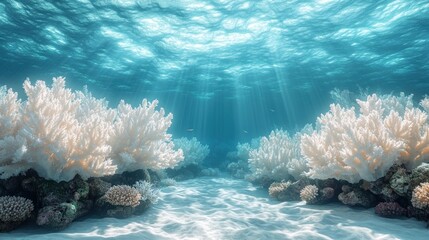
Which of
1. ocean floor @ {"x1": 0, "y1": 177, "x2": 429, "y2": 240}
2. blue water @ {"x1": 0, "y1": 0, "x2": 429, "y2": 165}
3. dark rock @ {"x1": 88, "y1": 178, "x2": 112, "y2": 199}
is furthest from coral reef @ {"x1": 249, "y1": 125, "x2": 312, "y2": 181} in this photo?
blue water @ {"x1": 0, "y1": 0, "x2": 429, "y2": 165}

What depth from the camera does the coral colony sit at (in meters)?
5.29

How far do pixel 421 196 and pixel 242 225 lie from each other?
11.5ft

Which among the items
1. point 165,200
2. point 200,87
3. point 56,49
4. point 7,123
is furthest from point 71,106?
point 200,87

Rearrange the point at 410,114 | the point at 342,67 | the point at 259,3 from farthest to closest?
1. the point at 342,67
2. the point at 259,3
3. the point at 410,114

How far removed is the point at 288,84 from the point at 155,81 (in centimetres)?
1399

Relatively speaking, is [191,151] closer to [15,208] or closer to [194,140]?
[194,140]

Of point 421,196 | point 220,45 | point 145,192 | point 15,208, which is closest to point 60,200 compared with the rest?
point 15,208

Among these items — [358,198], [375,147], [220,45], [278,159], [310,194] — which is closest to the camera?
[375,147]

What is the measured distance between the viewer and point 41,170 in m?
5.54

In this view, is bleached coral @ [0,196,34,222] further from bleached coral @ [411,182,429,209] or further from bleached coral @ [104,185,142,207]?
bleached coral @ [411,182,429,209]

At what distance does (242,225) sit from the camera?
19.6ft

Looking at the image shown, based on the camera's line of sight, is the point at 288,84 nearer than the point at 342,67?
No

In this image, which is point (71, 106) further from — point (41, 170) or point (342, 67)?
point (342, 67)

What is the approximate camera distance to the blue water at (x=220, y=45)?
1405 cm
